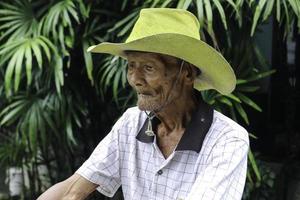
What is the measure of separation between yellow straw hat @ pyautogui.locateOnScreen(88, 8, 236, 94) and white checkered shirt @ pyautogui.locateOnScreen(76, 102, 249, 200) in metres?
0.13

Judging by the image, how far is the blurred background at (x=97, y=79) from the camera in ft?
9.61

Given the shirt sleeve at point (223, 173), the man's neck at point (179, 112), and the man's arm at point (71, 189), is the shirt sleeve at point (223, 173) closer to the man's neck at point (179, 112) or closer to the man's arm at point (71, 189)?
the man's neck at point (179, 112)

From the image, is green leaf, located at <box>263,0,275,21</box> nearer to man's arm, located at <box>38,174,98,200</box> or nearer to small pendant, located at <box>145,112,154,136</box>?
small pendant, located at <box>145,112,154,136</box>

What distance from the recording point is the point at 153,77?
1.58 meters

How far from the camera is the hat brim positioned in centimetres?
150

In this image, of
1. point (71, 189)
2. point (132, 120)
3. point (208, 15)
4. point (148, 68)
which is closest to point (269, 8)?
point (208, 15)

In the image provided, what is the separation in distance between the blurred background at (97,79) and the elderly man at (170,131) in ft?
3.30

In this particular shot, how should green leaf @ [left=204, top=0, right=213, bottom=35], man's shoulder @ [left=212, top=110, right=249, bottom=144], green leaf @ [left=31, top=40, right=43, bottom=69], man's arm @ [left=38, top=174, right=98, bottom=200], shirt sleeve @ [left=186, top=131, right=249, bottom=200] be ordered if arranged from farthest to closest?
green leaf @ [left=31, top=40, right=43, bottom=69] < green leaf @ [left=204, top=0, right=213, bottom=35] < man's arm @ [left=38, top=174, right=98, bottom=200] < man's shoulder @ [left=212, top=110, right=249, bottom=144] < shirt sleeve @ [left=186, top=131, right=249, bottom=200]

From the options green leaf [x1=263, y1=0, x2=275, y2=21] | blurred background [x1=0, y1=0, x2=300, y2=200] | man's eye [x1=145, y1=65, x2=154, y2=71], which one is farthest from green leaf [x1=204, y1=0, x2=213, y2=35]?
man's eye [x1=145, y1=65, x2=154, y2=71]

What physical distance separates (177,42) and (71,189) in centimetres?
62

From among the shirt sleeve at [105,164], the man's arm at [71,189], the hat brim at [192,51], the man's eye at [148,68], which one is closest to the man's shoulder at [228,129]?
the hat brim at [192,51]

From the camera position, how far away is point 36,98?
10.9 ft

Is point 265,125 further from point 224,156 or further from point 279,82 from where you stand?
point 224,156

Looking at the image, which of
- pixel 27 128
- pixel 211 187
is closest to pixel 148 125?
pixel 211 187
